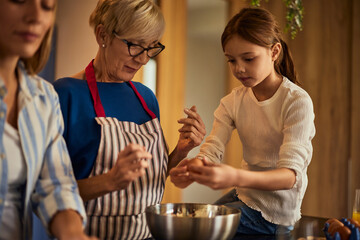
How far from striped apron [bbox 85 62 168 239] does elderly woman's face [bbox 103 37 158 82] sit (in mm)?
82

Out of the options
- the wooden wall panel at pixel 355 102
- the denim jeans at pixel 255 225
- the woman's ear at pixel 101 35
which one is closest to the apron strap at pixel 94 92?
the woman's ear at pixel 101 35

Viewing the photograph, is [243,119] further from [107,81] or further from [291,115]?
[107,81]

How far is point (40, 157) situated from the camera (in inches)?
42.3

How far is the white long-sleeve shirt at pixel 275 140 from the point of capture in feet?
4.76

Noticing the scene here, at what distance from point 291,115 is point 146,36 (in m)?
0.56

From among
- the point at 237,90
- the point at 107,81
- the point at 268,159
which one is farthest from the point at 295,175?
the point at 107,81

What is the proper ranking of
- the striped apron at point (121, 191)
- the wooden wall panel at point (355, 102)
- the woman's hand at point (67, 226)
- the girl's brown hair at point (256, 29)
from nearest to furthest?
1. the woman's hand at point (67, 226)
2. the striped apron at point (121, 191)
3. the girl's brown hair at point (256, 29)
4. the wooden wall panel at point (355, 102)

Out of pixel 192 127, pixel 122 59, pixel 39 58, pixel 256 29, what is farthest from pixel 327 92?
pixel 39 58

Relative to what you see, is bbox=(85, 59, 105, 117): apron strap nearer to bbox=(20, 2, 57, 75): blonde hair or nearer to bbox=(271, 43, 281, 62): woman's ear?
bbox=(20, 2, 57, 75): blonde hair

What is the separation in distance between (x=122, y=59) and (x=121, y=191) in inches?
17.5

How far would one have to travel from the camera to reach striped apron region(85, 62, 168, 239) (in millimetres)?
1408

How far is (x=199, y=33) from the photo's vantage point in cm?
375

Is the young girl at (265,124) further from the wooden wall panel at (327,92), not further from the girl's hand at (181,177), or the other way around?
the wooden wall panel at (327,92)

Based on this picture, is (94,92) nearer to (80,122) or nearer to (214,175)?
(80,122)
